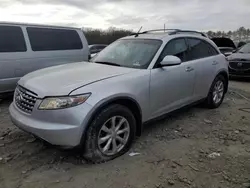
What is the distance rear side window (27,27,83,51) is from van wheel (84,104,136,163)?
11.9 ft

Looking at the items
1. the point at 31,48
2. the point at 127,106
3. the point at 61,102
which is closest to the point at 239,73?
the point at 31,48

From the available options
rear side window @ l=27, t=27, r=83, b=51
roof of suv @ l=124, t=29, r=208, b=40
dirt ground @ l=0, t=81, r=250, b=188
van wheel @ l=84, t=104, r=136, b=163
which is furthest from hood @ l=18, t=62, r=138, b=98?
rear side window @ l=27, t=27, r=83, b=51

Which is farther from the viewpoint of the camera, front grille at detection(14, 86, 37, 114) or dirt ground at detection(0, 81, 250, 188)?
front grille at detection(14, 86, 37, 114)

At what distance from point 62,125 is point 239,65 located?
864cm

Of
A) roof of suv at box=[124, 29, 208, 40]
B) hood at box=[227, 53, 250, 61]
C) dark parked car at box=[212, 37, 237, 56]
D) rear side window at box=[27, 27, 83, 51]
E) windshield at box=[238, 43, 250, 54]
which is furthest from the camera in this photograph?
dark parked car at box=[212, 37, 237, 56]

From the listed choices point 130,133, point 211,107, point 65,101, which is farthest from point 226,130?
point 65,101

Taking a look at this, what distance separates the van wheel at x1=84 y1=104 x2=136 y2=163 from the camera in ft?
10.5

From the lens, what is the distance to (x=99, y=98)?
125 inches

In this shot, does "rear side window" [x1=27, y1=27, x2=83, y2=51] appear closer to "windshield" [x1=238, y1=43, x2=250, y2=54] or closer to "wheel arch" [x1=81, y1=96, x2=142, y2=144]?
"wheel arch" [x1=81, y1=96, x2=142, y2=144]

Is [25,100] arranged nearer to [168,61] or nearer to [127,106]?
[127,106]

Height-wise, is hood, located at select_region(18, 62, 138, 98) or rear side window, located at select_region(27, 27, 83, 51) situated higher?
rear side window, located at select_region(27, 27, 83, 51)

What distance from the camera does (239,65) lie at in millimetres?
9953

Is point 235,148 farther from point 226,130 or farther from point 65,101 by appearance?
point 65,101

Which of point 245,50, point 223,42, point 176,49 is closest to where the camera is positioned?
point 176,49
